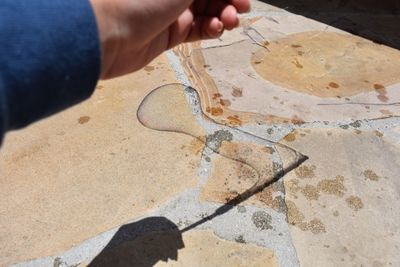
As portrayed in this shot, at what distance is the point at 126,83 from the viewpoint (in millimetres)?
1676

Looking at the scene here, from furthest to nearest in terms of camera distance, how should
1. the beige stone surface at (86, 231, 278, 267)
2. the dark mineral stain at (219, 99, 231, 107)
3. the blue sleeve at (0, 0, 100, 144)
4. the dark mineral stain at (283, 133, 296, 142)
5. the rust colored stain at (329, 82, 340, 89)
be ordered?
1. the rust colored stain at (329, 82, 340, 89)
2. the dark mineral stain at (219, 99, 231, 107)
3. the dark mineral stain at (283, 133, 296, 142)
4. the beige stone surface at (86, 231, 278, 267)
5. the blue sleeve at (0, 0, 100, 144)

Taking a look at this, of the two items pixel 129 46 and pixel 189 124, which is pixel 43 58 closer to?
pixel 129 46

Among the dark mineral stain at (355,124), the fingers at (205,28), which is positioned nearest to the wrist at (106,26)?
the fingers at (205,28)

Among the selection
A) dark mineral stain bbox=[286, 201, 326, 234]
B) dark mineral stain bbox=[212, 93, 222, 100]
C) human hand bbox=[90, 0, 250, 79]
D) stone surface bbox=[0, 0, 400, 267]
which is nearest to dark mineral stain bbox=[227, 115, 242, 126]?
stone surface bbox=[0, 0, 400, 267]

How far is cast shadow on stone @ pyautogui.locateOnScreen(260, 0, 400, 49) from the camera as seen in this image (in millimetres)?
2142

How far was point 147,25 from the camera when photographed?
811 millimetres

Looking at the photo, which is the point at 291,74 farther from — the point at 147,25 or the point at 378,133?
the point at 147,25

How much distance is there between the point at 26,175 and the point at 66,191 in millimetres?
134

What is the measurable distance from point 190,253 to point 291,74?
0.91 meters

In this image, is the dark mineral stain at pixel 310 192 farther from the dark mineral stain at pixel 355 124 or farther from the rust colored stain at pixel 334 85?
the rust colored stain at pixel 334 85

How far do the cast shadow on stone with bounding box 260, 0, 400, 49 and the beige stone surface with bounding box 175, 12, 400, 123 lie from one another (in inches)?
2.9

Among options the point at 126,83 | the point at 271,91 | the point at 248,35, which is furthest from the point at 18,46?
the point at 248,35

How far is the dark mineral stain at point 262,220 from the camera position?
124 centimetres

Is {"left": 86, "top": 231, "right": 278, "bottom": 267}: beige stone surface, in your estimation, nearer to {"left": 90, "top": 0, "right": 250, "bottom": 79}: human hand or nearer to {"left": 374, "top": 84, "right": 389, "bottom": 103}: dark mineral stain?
{"left": 90, "top": 0, "right": 250, "bottom": 79}: human hand
